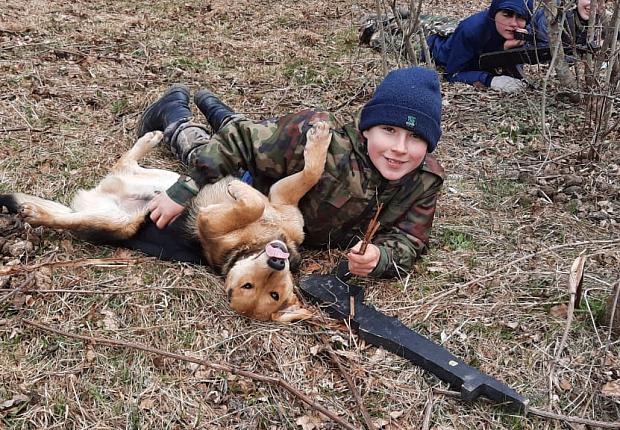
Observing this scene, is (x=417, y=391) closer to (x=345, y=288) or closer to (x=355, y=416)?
(x=355, y=416)

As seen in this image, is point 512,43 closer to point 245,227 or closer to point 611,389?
point 245,227

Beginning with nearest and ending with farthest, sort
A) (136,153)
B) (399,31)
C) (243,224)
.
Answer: (243,224) < (136,153) < (399,31)

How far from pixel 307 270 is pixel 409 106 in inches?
47.8

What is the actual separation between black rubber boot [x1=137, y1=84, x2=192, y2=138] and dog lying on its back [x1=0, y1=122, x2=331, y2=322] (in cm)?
102

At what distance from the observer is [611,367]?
2.95 m

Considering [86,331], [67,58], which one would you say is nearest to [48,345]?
[86,331]

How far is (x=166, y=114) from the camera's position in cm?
484

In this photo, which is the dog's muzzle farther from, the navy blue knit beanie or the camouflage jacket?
the navy blue knit beanie

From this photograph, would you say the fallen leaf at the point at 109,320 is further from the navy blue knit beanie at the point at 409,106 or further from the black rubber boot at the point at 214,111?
the black rubber boot at the point at 214,111

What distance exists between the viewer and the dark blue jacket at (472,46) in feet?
21.3

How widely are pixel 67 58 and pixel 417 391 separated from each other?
539 cm

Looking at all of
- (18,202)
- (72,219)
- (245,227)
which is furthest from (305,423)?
(18,202)

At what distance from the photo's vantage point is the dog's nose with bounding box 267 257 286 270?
3.23 m

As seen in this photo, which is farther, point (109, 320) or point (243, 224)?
point (243, 224)
